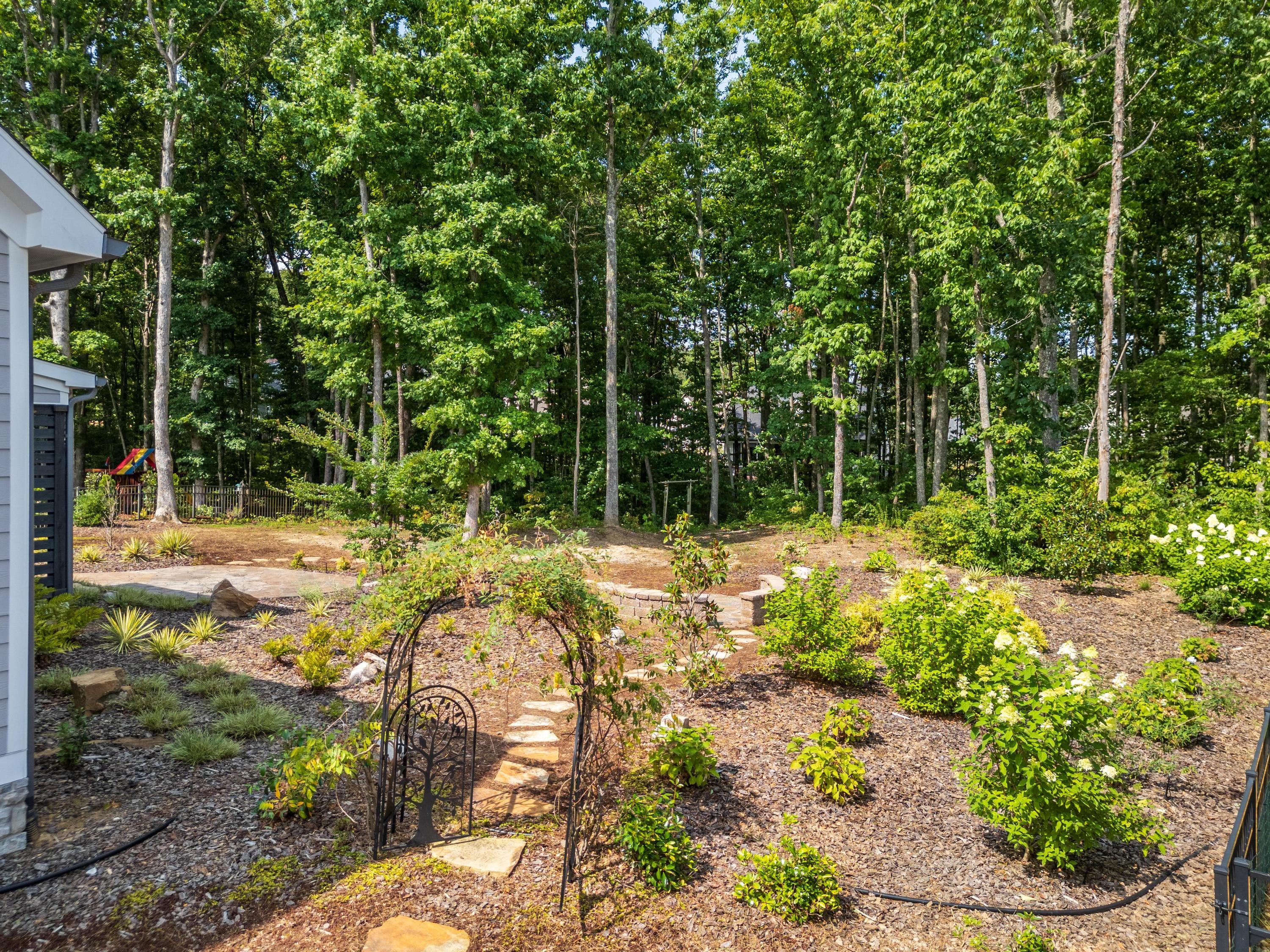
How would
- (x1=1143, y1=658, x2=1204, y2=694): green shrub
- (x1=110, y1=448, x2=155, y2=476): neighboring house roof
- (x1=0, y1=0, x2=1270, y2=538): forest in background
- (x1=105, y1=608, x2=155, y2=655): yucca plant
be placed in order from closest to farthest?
1. (x1=1143, y1=658, x2=1204, y2=694): green shrub
2. (x1=105, y1=608, x2=155, y2=655): yucca plant
3. (x1=0, y1=0, x2=1270, y2=538): forest in background
4. (x1=110, y1=448, x2=155, y2=476): neighboring house roof

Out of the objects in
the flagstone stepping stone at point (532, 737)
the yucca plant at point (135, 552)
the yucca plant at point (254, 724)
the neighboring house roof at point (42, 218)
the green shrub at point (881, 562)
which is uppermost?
the neighboring house roof at point (42, 218)

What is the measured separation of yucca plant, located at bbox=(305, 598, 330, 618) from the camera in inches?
276

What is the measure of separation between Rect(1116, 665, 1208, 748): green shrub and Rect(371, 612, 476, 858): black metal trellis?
→ 429 cm

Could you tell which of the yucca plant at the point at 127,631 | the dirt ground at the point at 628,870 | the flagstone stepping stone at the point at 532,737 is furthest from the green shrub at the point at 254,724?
the yucca plant at the point at 127,631

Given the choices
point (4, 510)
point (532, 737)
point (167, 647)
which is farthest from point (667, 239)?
point (4, 510)

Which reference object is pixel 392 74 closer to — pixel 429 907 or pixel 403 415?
pixel 403 415

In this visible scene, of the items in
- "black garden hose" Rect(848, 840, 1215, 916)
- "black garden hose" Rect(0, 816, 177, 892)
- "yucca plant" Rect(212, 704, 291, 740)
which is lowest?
"black garden hose" Rect(848, 840, 1215, 916)

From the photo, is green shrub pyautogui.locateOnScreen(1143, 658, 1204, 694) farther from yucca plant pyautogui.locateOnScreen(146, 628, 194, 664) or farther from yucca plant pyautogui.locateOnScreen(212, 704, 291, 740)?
yucca plant pyautogui.locateOnScreen(146, 628, 194, 664)

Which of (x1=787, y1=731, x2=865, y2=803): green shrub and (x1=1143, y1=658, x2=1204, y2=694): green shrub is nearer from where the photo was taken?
(x1=787, y1=731, x2=865, y2=803): green shrub

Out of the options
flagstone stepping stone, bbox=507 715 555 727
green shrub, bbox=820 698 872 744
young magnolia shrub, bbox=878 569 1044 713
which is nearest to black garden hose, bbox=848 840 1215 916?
green shrub, bbox=820 698 872 744

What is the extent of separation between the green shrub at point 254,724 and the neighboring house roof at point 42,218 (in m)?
2.97

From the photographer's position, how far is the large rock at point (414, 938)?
2.60 metres

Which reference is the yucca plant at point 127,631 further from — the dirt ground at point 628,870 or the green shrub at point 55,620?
the dirt ground at point 628,870

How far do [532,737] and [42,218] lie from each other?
161 inches
